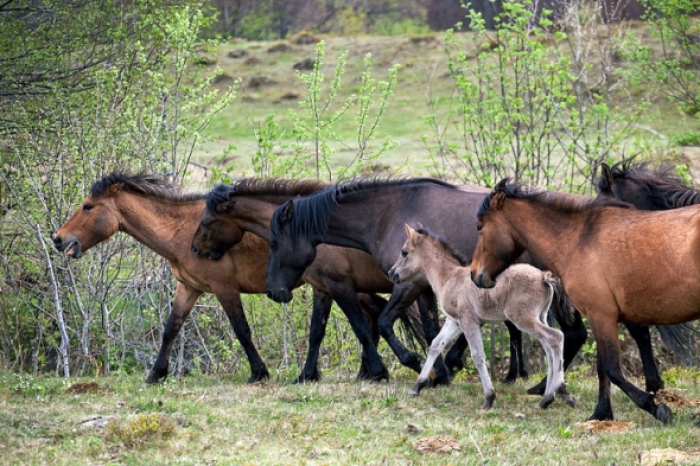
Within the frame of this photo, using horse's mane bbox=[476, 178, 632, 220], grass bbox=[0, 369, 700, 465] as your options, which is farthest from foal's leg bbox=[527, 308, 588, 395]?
horse's mane bbox=[476, 178, 632, 220]

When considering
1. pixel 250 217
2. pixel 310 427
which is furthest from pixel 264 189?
pixel 310 427

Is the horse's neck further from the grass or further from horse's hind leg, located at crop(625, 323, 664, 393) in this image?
horse's hind leg, located at crop(625, 323, 664, 393)

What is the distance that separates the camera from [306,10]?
60719 millimetres

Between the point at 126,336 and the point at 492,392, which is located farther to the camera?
the point at 126,336

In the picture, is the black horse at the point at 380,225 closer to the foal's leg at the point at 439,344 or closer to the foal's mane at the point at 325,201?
the foal's mane at the point at 325,201

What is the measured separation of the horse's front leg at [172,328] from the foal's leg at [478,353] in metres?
3.74

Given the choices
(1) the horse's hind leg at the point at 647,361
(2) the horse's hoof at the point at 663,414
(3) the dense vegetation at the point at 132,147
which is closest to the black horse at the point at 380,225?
(1) the horse's hind leg at the point at 647,361

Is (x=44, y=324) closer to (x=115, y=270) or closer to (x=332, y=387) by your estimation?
(x=115, y=270)

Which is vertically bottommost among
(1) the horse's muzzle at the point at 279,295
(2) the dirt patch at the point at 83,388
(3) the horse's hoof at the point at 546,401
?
(2) the dirt patch at the point at 83,388

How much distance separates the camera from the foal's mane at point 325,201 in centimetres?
1031

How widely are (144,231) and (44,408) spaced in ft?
10.1

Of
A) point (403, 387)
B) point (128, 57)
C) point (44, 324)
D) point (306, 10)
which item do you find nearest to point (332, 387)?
point (403, 387)

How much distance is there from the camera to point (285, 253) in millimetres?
10336

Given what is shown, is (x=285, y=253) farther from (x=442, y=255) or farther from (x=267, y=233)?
(x=442, y=255)
